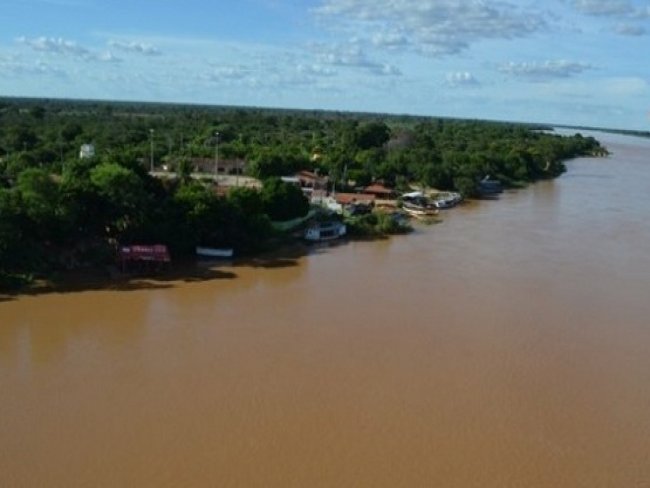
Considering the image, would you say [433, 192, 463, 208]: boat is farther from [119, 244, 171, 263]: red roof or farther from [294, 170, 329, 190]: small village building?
[119, 244, 171, 263]: red roof

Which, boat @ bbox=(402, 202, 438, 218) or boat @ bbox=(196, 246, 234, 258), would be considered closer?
boat @ bbox=(196, 246, 234, 258)

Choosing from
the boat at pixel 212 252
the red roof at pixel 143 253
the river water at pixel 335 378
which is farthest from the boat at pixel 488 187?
the red roof at pixel 143 253

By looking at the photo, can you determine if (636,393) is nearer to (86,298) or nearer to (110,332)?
(110,332)

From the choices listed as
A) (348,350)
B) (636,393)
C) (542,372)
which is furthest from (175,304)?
(636,393)

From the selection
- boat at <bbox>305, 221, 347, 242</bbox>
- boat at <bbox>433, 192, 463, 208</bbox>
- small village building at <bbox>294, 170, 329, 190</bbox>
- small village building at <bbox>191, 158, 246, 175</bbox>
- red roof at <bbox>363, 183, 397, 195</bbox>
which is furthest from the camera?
small village building at <bbox>191, 158, 246, 175</bbox>

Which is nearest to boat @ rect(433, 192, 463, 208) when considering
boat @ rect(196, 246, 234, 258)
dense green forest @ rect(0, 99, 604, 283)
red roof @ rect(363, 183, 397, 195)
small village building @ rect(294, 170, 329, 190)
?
dense green forest @ rect(0, 99, 604, 283)

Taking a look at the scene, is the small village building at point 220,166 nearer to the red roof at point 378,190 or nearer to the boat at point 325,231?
the red roof at point 378,190

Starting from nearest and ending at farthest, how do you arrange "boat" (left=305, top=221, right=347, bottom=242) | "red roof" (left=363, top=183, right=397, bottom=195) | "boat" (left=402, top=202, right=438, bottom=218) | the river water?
the river water
"boat" (left=305, top=221, right=347, bottom=242)
"boat" (left=402, top=202, right=438, bottom=218)
"red roof" (left=363, top=183, right=397, bottom=195)
